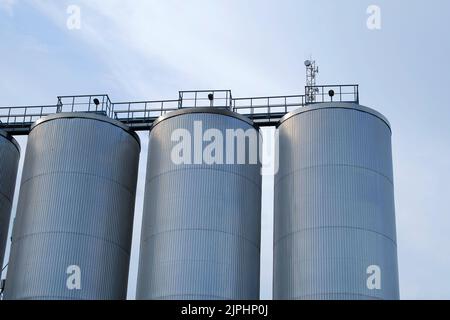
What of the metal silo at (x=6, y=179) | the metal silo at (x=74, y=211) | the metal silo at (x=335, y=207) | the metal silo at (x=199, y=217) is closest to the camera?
the metal silo at (x=335, y=207)

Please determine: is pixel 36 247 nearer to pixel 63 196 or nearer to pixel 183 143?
pixel 63 196

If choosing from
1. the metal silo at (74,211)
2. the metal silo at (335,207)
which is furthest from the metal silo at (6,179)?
→ the metal silo at (335,207)

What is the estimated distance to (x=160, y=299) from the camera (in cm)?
4194

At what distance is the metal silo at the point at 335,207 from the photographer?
41.6 metres

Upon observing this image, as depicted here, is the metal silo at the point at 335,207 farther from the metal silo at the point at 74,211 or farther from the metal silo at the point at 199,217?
the metal silo at the point at 74,211

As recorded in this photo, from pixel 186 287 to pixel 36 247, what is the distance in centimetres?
919

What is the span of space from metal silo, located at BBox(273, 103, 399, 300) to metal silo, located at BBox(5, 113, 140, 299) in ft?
30.9

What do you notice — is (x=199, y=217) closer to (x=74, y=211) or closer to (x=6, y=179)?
(x=74, y=211)

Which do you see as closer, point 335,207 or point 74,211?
point 335,207

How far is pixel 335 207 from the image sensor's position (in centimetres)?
4291

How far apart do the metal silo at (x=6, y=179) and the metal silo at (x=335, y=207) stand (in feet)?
60.1

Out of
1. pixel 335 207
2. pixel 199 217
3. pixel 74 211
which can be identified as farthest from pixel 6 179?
pixel 335 207

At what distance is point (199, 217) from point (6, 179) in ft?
51.9
